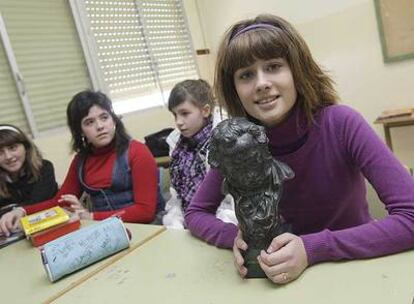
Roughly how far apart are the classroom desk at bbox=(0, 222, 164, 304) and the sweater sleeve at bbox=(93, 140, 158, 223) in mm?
337

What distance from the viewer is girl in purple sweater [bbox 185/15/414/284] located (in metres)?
0.80

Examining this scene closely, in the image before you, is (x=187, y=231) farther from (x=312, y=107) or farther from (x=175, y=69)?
(x=175, y=69)

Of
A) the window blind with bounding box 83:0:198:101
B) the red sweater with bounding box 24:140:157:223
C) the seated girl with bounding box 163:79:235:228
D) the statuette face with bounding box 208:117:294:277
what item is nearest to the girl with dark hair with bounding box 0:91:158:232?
the red sweater with bounding box 24:140:157:223

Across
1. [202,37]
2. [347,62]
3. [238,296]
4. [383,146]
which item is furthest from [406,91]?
[238,296]

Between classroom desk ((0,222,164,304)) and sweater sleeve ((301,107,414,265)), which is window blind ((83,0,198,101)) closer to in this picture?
classroom desk ((0,222,164,304))

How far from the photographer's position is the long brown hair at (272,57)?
2.89 feet

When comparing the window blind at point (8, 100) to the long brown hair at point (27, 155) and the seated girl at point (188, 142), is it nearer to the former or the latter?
the long brown hair at point (27, 155)

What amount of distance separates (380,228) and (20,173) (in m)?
1.89

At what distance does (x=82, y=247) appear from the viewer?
110 cm

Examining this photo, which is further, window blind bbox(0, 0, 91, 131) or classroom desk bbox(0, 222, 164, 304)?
window blind bbox(0, 0, 91, 131)

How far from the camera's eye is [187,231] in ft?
3.92

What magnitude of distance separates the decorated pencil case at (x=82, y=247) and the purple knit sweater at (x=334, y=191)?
0.22 meters

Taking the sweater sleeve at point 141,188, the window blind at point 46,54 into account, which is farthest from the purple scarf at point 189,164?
the window blind at point 46,54

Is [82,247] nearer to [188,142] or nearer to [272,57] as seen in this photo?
[272,57]
